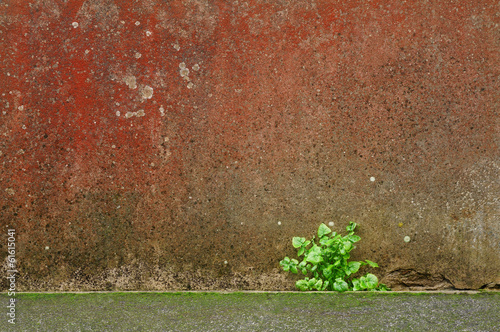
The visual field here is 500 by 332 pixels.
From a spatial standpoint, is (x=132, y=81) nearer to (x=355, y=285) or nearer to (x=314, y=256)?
(x=314, y=256)

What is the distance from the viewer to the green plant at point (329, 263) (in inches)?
99.4

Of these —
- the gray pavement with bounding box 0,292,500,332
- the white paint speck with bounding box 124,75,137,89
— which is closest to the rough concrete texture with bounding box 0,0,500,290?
the white paint speck with bounding box 124,75,137,89

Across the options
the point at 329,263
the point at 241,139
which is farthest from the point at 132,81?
the point at 329,263

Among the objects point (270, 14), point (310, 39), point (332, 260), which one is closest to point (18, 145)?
point (270, 14)

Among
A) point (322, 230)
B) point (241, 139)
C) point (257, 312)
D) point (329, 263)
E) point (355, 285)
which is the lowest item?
point (257, 312)

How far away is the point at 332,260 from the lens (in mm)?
2568

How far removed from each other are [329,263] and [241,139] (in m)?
1.11

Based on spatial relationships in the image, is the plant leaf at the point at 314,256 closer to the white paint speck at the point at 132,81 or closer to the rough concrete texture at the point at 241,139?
the rough concrete texture at the point at 241,139

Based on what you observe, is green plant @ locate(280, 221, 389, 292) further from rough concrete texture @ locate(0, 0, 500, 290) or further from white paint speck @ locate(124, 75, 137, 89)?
white paint speck @ locate(124, 75, 137, 89)

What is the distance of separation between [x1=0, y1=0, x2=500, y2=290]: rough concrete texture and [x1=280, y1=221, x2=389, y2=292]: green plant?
4.0 inches

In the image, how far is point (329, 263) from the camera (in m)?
2.56

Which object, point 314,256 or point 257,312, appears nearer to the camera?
point 257,312

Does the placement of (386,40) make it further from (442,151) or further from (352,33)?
(442,151)

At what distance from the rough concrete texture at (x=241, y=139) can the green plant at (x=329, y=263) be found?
10 cm
